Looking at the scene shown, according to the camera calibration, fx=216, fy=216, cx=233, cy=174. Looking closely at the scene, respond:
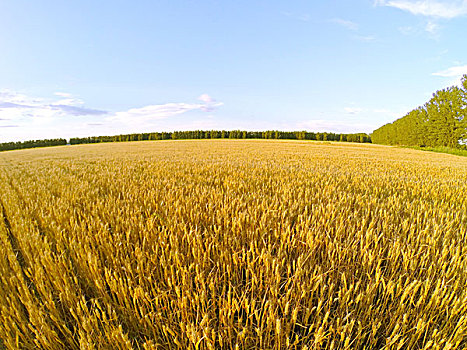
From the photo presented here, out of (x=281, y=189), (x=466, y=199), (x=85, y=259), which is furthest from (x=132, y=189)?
(x=466, y=199)

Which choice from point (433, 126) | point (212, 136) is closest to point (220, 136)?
point (212, 136)

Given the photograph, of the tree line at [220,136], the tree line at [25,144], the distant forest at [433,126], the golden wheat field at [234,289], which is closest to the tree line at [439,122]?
the distant forest at [433,126]

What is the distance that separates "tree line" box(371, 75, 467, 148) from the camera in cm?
3045

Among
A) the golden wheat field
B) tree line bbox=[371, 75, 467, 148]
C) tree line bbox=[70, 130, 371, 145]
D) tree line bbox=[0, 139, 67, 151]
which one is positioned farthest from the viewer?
tree line bbox=[70, 130, 371, 145]

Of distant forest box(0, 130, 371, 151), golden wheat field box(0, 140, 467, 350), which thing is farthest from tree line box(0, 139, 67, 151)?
golden wheat field box(0, 140, 467, 350)

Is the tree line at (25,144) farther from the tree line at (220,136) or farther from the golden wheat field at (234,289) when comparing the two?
the golden wheat field at (234,289)

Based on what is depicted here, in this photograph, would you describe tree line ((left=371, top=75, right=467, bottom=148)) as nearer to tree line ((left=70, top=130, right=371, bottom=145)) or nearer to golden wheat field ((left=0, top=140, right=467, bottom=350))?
tree line ((left=70, top=130, right=371, bottom=145))

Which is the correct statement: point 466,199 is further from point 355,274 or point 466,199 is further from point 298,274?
point 298,274

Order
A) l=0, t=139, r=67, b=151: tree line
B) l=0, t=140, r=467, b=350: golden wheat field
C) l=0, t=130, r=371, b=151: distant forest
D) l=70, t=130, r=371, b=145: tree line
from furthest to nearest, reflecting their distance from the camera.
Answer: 1. l=70, t=130, r=371, b=145: tree line
2. l=0, t=130, r=371, b=151: distant forest
3. l=0, t=139, r=67, b=151: tree line
4. l=0, t=140, r=467, b=350: golden wheat field

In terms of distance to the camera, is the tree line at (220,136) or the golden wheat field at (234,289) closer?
the golden wheat field at (234,289)

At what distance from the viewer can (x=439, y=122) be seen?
32938 mm

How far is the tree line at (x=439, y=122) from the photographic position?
30453 millimetres

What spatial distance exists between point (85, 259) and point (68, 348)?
1.87 feet

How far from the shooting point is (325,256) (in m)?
1.53
